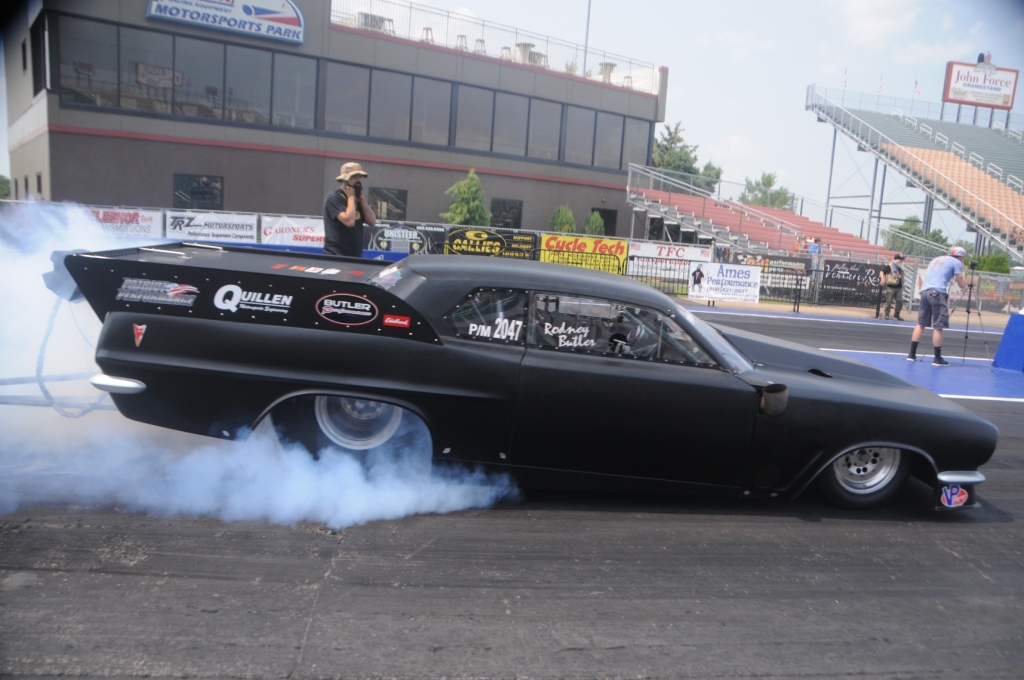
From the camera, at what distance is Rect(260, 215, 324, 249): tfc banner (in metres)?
18.9

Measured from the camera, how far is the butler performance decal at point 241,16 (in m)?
23.0

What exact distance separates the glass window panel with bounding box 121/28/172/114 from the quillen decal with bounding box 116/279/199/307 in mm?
21873

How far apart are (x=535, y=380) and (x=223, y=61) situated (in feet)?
77.9

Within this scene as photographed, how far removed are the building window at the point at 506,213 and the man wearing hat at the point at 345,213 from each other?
74.8 feet

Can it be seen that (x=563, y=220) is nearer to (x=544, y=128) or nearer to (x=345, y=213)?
Answer: (x=544, y=128)

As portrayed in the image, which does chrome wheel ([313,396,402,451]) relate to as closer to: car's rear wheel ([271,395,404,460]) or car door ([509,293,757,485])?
car's rear wheel ([271,395,404,460])

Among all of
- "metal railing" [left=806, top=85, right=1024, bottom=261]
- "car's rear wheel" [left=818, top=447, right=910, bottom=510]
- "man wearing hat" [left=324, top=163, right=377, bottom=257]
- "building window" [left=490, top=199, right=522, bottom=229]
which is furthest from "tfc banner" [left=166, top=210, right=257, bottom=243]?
"metal railing" [left=806, top=85, right=1024, bottom=261]

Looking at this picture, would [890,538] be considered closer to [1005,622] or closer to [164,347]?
[1005,622]

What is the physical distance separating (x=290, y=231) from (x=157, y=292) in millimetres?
15335

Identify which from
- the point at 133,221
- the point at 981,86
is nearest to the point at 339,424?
the point at 133,221

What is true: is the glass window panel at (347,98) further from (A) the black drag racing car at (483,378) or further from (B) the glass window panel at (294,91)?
(A) the black drag racing car at (483,378)

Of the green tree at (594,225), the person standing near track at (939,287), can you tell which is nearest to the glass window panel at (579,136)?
the green tree at (594,225)

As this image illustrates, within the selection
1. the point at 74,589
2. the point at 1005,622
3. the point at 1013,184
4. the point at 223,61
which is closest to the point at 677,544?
the point at 1005,622

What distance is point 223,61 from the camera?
24.1 m
